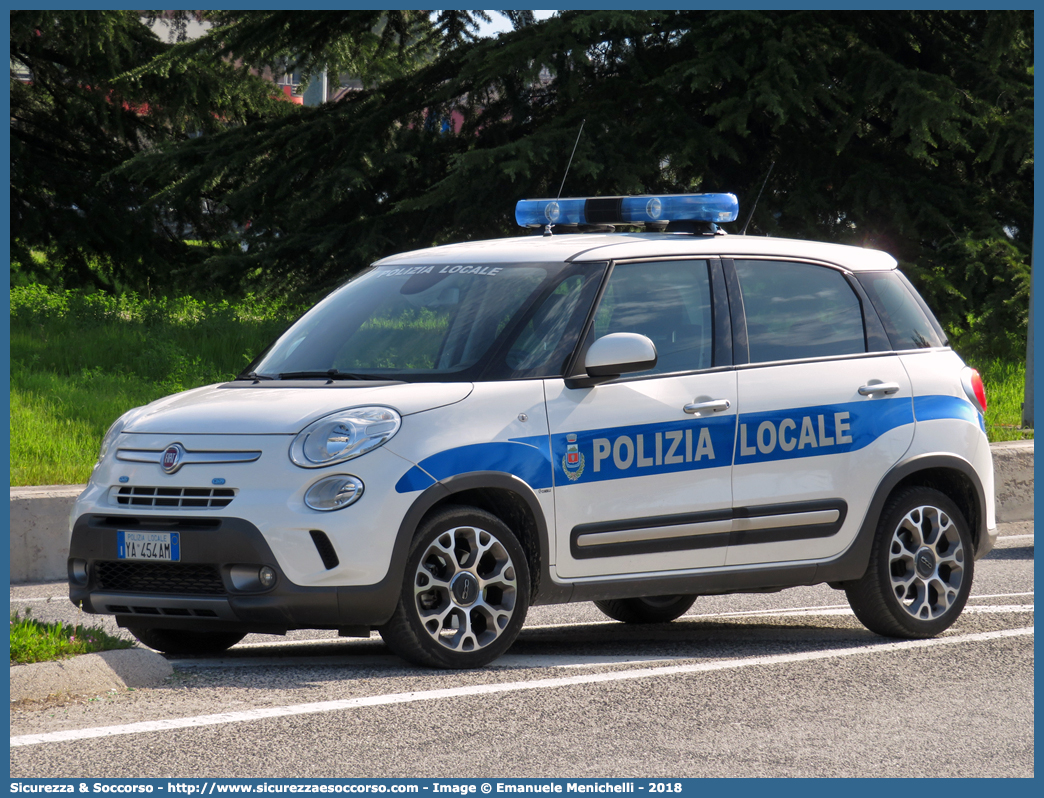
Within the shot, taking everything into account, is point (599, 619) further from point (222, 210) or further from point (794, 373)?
point (222, 210)

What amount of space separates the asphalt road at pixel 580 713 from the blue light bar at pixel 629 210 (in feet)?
6.92

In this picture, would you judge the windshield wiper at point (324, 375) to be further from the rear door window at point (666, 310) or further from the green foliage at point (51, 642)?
the green foliage at point (51, 642)

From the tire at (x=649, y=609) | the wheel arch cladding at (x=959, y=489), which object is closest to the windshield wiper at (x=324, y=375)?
the tire at (x=649, y=609)

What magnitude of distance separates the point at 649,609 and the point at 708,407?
1.77 m

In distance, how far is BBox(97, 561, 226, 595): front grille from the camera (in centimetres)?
570

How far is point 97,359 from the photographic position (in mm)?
→ 14711

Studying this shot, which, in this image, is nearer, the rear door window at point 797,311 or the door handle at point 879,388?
the rear door window at point 797,311

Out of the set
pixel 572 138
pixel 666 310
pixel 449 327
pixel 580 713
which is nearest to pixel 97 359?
pixel 572 138

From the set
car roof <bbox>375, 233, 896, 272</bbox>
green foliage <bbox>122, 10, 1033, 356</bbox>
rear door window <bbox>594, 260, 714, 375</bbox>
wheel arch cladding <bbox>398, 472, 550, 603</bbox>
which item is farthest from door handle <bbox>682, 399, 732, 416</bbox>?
green foliage <bbox>122, 10, 1033, 356</bbox>

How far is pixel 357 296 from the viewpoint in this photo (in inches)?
271

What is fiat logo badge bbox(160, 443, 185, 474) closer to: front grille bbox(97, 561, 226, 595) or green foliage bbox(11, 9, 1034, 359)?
front grille bbox(97, 561, 226, 595)

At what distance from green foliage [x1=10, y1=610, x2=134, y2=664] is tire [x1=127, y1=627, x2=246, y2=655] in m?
0.48

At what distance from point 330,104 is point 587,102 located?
377 centimetres

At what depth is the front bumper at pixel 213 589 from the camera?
558 cm
